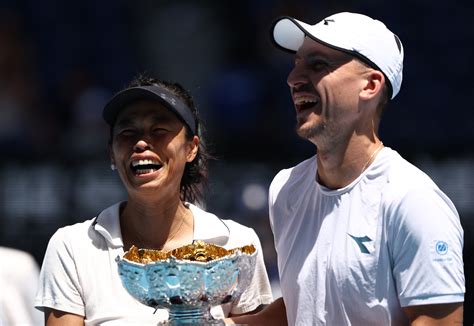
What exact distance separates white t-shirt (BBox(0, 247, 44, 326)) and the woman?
123 millimetres

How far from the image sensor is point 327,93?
368cm

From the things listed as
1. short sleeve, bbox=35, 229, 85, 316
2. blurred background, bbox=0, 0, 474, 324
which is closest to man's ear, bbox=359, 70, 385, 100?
short sleeve, bbox=35, 229, 85, 316

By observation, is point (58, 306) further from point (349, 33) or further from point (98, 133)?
Result: point (98, 133)

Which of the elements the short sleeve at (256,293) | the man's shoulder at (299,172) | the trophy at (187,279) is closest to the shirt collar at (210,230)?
the short sleeve at (256,293)

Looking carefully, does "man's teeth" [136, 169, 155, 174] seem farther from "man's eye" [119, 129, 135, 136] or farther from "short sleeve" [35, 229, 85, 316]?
"short sleeve" [35, 229, 85, 316]

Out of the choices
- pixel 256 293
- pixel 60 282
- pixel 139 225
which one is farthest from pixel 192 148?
pixel 60 282

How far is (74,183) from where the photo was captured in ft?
23.6

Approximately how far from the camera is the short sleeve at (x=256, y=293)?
13.2 ft

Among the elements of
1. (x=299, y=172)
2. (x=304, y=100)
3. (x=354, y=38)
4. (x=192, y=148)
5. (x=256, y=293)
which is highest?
(x=354, y=38)

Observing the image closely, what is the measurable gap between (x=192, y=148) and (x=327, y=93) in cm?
61

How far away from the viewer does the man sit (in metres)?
3.47

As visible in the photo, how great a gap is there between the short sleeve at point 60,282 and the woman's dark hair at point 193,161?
0.43 meters

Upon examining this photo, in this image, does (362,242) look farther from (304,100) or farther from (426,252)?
(304,100)

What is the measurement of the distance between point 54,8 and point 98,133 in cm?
134
